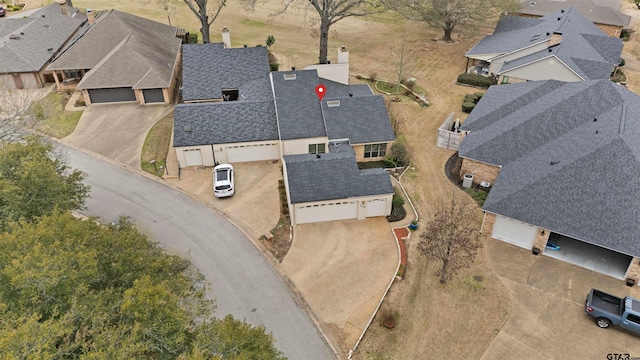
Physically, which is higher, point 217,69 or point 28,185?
point 28,185

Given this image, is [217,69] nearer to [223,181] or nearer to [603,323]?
[223,181]

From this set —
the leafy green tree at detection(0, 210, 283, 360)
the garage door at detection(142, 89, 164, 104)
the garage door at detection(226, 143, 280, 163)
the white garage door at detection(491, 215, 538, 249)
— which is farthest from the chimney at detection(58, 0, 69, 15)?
the white garage door at detection(491, 215, 538, 249)

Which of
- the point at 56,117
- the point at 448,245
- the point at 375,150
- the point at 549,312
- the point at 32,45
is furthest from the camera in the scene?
the point at 32,45

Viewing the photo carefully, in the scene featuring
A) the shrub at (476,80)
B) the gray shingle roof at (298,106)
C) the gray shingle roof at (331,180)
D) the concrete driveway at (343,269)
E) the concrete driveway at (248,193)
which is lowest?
the concrete driveway at (343,269)

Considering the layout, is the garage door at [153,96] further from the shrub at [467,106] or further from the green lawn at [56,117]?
→ the shrub at [467,106]

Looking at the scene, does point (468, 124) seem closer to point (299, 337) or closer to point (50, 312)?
point (299, 337)

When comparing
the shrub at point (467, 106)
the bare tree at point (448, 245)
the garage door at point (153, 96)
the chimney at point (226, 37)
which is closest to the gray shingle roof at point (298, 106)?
the chimney at point (226, 37)

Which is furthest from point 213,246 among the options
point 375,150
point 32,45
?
point 32,45
